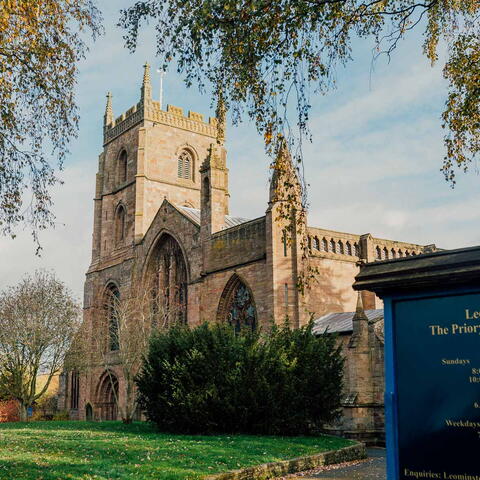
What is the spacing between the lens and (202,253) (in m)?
30.8

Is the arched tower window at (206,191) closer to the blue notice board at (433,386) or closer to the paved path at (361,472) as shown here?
the paved path at (361,472)

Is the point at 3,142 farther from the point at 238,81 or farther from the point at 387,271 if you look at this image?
the point at 387,271

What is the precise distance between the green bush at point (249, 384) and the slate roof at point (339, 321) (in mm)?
4215

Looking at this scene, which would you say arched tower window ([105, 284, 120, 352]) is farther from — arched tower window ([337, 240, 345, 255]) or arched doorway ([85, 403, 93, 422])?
arched tower window ([337, 240, 345, 255])

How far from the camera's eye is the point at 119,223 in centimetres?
4447

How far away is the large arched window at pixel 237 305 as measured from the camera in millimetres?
27719

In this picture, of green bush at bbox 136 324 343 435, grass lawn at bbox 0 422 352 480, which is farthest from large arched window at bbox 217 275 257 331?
grass lawn at bbox 0 422 352 480

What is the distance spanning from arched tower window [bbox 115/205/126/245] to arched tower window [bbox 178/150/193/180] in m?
4.90

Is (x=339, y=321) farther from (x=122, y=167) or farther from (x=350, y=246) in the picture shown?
(x=122, y=167)

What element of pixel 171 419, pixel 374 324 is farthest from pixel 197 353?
pixel 374 324

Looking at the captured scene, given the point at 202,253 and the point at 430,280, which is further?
the point at 202,253

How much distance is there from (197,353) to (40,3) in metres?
11.4

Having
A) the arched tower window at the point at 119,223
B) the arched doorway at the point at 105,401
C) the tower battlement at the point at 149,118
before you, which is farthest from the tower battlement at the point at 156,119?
the arched doorway at the point at 105,401

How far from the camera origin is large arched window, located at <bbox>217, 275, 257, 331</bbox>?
90.9 feet
